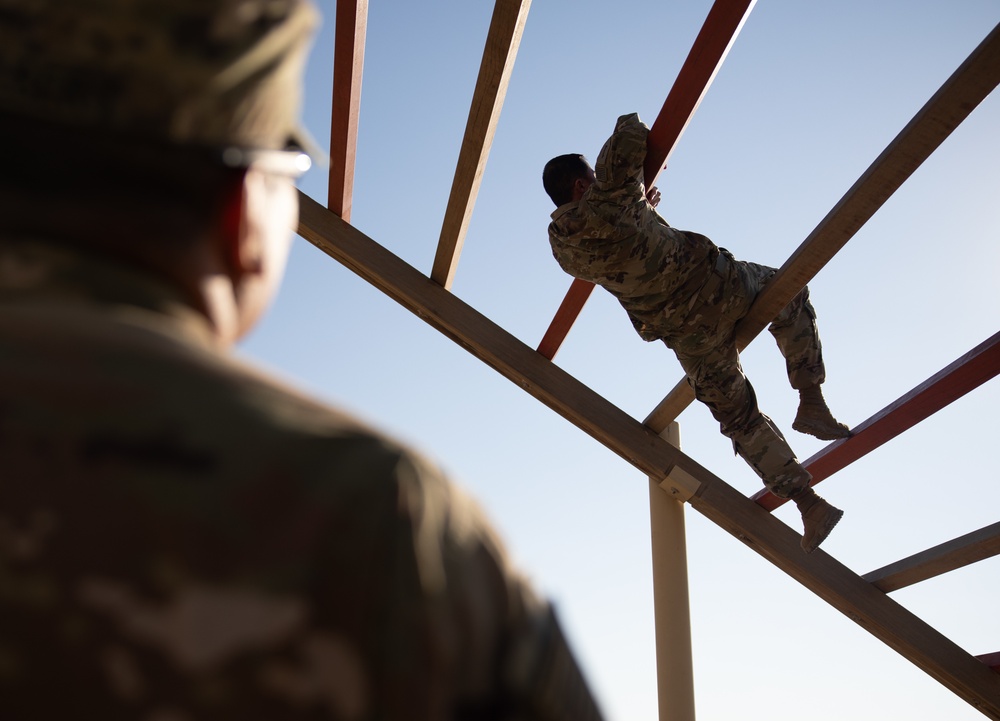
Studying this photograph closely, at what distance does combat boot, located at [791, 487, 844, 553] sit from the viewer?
3963mm

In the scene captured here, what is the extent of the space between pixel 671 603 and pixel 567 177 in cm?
217

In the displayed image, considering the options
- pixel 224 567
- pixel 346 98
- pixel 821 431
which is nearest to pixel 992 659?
pixel 821 431

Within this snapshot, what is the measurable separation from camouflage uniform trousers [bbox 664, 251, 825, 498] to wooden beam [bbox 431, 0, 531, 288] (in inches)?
43.4

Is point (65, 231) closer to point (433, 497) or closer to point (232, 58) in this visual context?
point (232, 58)

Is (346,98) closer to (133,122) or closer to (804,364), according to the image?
(804,364)

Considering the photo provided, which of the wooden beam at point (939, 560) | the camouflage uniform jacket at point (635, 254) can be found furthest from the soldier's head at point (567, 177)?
the wooden beam at point (939, 560)

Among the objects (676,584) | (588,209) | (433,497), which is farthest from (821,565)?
(433,497)

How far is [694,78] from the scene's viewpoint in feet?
9.57

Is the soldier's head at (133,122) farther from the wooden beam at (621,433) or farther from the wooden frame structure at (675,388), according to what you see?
the wooden beam at (621,433)

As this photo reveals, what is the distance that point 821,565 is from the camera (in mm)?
4266

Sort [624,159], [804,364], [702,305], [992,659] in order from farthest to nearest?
[992,659], [804,364], [702,305], [624,159]

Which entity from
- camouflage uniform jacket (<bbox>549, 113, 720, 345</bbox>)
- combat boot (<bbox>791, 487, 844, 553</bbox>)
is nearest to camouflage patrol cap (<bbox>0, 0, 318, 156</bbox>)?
camouflage uniform jacket (<bbox>549, 113, 720, 345</bbox>)

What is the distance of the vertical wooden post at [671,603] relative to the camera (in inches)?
171

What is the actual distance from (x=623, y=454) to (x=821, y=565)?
3.50ft
